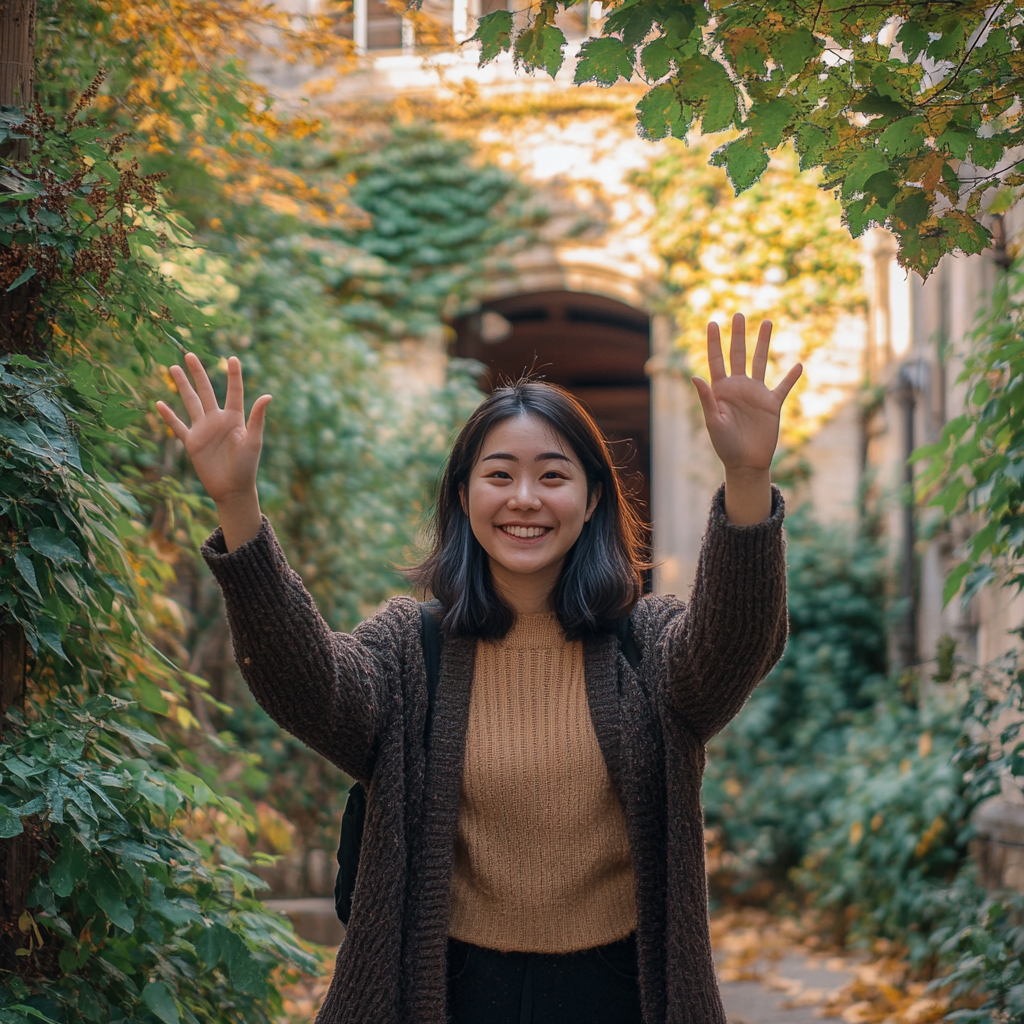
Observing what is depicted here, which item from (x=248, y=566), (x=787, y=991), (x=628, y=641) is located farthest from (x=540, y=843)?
(x=787, y=991)

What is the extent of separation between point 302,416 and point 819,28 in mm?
3445

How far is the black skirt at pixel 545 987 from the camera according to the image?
5.76 feet

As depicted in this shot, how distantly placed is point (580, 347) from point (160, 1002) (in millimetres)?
9284

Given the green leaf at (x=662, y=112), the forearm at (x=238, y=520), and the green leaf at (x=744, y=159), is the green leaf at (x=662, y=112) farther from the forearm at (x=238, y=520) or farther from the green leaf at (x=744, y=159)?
the forearm at (x=238, y=520)

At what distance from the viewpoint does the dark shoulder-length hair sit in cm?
192

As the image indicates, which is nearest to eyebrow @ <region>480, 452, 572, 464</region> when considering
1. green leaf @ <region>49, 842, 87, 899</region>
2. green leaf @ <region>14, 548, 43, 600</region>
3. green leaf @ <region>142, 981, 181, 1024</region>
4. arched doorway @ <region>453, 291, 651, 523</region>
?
green leaf @ <region>14, 548, 43, 600</region>

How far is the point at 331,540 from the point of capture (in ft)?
17.1

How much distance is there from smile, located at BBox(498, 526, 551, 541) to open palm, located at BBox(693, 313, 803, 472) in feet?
1.19

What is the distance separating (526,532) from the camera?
190 cm

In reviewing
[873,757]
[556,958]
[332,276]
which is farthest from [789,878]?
[556,958]

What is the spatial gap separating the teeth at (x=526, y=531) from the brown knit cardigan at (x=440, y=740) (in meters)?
0.27

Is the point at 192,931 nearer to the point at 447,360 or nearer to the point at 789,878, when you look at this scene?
the point at 789,878

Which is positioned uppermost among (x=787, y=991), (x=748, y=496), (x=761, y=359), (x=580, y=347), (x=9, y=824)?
(x=580, y=347)

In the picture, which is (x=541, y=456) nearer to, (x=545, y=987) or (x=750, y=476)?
(x=750, y=476)
